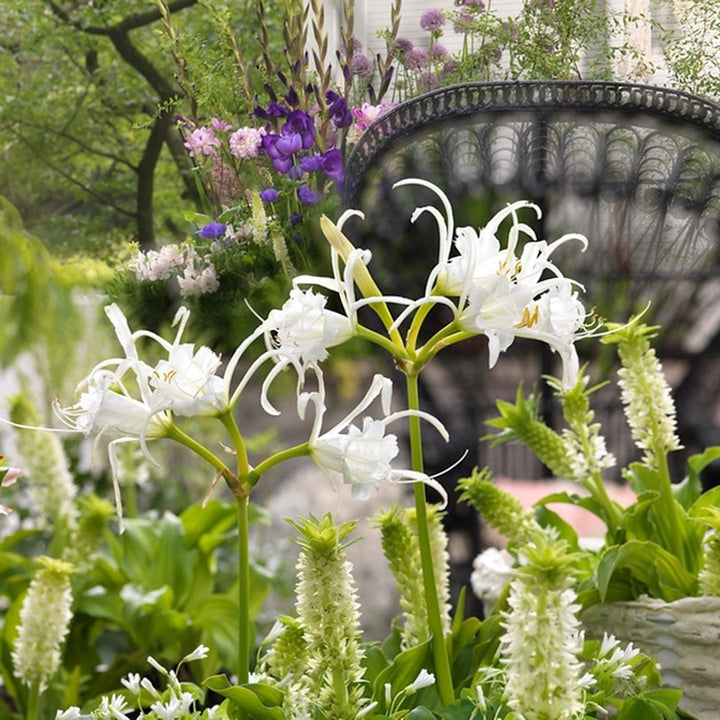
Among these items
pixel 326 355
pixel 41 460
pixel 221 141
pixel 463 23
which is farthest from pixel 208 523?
pixel 326 355

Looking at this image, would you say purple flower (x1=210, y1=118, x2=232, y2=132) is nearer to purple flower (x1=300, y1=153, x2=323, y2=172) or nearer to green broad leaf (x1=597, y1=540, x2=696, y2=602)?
purple flower (x1=300, y1=153, x2=323, y2=172)

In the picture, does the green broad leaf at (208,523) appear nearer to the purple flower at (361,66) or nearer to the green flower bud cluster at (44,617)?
the green flower bud cluster at (44,617)

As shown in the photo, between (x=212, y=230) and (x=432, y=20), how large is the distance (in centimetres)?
36

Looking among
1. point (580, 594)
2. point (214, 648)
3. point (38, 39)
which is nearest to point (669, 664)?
point (580, 594)

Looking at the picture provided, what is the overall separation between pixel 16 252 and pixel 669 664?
876 mm

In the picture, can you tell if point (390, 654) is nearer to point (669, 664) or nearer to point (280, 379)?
point (669, 664)

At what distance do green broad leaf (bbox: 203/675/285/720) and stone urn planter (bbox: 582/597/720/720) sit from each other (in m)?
0.35

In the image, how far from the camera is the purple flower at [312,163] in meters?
1.25

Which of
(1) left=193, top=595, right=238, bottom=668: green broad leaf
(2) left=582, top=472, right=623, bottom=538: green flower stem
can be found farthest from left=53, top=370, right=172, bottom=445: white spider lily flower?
(1) left=193, top=595, right=238, bottom=668: green broad leaf

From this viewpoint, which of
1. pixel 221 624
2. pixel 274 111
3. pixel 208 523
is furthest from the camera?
pixel 208 523

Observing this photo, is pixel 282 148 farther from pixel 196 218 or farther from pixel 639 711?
pixel 639 711

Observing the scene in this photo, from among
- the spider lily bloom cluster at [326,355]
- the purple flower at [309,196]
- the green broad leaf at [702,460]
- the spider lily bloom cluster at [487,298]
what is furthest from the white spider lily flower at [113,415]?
the purple flower at [309,196]

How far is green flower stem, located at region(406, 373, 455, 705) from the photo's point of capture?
0.62 metres

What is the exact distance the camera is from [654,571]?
0.89 meters
